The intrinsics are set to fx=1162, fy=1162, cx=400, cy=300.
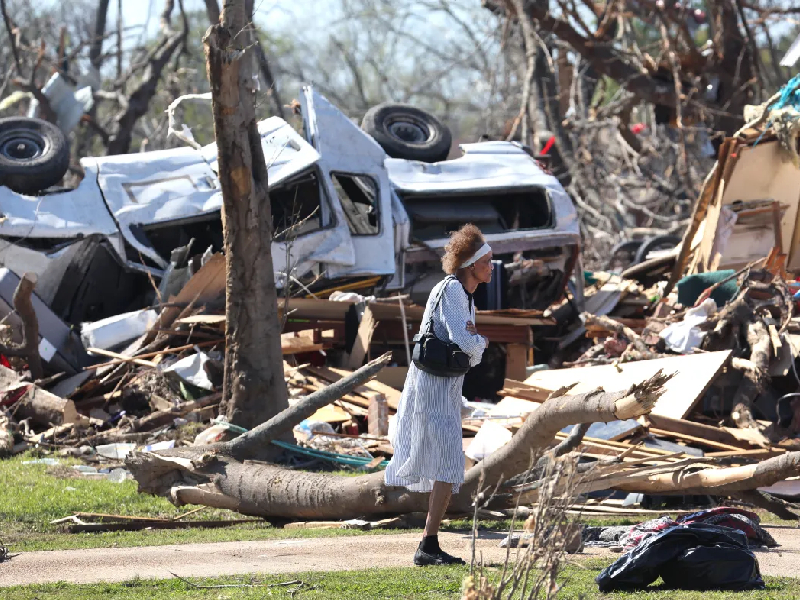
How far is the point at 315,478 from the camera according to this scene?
291 inches

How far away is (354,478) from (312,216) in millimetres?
7004

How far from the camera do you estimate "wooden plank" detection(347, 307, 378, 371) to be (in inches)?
478

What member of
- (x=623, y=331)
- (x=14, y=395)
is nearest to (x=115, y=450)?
(x=14, y=395)

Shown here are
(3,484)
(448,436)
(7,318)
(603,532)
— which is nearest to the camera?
(448,436)

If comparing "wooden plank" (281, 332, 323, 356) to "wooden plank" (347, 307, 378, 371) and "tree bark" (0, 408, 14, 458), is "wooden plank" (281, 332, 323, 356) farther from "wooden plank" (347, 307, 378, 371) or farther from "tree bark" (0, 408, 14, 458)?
"tree bark" (0, 408, 14, 458)

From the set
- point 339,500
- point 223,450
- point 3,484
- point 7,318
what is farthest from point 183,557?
point 7,318

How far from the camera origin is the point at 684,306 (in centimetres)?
1319

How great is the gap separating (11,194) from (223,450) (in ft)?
20.7

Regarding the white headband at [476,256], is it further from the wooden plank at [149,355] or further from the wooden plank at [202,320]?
the wooden plank at [149,355]

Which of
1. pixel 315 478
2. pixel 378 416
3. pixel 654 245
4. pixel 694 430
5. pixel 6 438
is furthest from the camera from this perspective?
pixel 654 245

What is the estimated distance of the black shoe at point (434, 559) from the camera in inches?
215

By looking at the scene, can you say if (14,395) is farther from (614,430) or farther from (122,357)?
(614,430)

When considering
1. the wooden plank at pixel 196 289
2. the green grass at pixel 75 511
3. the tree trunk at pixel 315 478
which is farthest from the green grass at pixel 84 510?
the wooden plank at pixel 196 289

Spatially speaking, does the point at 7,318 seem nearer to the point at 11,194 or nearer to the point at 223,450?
the point at 11,194
